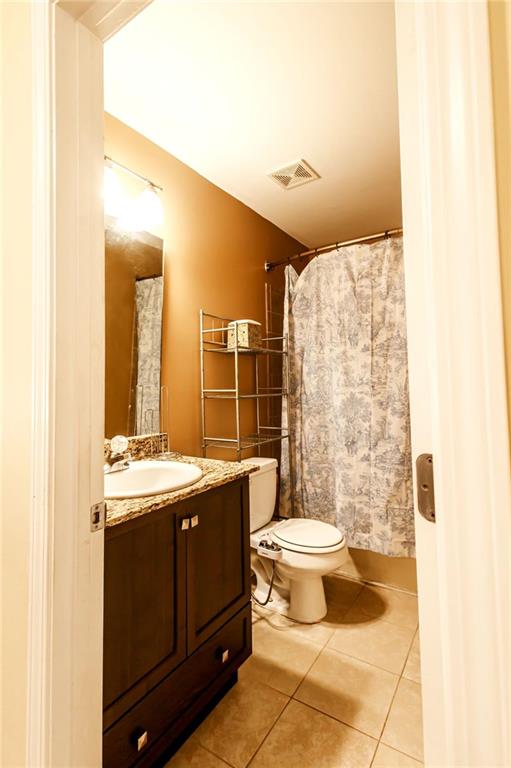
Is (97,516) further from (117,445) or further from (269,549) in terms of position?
(269,549)

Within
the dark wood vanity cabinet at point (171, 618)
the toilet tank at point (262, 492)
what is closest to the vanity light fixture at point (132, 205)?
the dark wood vanity cabinet at point (171, 618)

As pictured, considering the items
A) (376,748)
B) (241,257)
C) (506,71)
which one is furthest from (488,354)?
(241,257)

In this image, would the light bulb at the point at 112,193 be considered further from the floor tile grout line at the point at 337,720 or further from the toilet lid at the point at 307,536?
the floor tile grout line at the point at 337,720

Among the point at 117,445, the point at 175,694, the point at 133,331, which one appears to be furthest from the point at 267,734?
the point at 133,331

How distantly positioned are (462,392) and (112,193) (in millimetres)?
1697

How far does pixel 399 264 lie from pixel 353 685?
78.3 inches

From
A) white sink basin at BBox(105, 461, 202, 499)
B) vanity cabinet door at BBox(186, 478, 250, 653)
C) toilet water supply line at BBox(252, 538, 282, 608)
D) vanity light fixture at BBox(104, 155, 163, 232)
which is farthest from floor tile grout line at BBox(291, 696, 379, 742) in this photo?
vanity light fixture at BBox(104, 155, 163, 232)

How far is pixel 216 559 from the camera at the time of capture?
1.32 meters

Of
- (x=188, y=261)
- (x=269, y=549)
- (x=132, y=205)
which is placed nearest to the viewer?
(x=132, y=205)

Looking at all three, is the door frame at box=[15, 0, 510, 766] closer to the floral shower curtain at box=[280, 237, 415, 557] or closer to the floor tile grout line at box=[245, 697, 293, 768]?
the floor tile grout line at box=[245, 697, 293, 768]

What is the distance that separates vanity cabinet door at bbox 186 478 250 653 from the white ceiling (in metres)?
1.61

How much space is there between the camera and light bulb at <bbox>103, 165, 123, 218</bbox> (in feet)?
5.16

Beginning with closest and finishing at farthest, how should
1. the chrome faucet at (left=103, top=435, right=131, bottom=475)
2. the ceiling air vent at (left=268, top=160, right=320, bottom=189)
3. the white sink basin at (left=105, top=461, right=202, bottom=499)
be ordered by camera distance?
the white sink basin at (left=105, top=461, right=202, bottom=499) → the chrome faucet at (left=103, top=435, right=131, bottom=475) → the ceiling air vent at (left=268, top=160, right=320, bottom=189)

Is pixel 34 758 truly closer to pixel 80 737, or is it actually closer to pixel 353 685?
pixel 80 737
